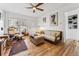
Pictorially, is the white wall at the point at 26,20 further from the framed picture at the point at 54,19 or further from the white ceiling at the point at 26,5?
the framed picture at the point at 54,19

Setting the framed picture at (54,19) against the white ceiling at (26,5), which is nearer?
the white ceiling at (26,5)

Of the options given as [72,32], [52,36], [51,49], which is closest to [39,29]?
[52,36]

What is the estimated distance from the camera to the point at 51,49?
1994mm

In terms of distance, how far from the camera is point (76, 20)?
1959mm

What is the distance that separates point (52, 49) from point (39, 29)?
17.6 inches

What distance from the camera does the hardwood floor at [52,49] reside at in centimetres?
198

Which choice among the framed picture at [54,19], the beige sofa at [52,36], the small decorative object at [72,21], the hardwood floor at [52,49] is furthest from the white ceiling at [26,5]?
the hardwood floor at [52,49]

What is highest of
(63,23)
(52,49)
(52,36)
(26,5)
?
(26,5)

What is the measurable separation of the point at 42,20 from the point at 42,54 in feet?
2.09

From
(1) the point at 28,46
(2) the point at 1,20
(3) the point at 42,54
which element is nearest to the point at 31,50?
(1) the point at 28,46

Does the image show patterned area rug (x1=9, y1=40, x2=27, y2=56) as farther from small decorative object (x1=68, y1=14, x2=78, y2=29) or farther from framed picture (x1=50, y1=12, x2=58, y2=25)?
small decorative object (x1=68, y1=14, x2=78, y2=29)

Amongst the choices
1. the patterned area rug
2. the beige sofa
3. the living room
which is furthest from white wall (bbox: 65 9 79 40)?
the patterned area rug

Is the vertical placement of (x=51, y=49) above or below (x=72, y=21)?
below

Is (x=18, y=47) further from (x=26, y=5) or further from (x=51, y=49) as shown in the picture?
(x=26, y=5)
